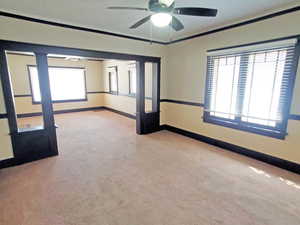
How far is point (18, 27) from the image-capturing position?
2559mm

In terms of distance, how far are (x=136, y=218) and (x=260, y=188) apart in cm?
168

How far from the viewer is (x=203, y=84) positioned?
3.63 m

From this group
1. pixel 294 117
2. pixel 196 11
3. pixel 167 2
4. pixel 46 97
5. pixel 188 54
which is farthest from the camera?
pixel 188 54

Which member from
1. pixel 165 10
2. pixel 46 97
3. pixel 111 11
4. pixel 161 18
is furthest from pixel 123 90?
pixel 165 10

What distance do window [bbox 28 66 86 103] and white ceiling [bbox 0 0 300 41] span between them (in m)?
4.14

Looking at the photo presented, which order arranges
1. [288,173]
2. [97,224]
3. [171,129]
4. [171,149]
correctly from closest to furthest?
[97,224]
[288,173]
[171,149]
[171,129]

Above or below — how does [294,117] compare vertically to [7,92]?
below

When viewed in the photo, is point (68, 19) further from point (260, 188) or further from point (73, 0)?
point (260, 188)

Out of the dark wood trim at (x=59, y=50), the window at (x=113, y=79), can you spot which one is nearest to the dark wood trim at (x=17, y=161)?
the dark wood trim at (x=59, y=50)

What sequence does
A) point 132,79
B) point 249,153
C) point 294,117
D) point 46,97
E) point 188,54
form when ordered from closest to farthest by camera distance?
1. point 294,117
2. point 46,97
3. point 249,153
4. point 188,54
5. point 132,79

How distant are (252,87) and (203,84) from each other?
1.00 meters

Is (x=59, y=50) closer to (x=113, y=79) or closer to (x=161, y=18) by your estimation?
(x=161, y=18)

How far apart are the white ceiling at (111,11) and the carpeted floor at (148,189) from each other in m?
2.45

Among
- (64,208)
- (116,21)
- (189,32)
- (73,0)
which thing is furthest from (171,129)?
(73,0)
